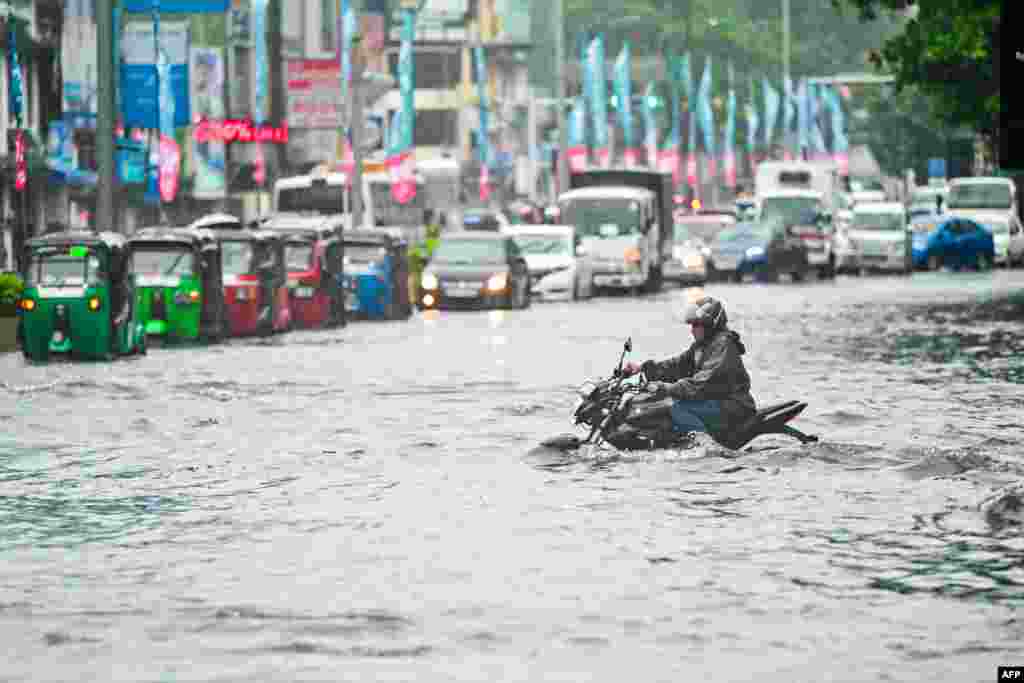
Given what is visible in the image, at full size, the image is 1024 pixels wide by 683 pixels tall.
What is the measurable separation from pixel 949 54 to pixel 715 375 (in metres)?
31.2

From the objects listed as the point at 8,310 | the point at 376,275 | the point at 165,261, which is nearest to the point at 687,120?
the point at 376,275

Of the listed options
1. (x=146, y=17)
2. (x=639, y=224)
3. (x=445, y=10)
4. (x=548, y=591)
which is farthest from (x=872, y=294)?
(x=445, y=10)

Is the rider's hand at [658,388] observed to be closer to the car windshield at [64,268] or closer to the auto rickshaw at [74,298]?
the auto rickshaw at [74,298]

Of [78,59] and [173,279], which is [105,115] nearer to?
[173,279]

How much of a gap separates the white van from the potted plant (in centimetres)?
4240

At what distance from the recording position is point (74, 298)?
35250 millimetres

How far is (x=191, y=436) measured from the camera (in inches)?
918

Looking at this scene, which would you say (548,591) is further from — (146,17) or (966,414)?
(146,17)

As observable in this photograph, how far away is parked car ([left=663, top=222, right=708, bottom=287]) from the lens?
2606 inches

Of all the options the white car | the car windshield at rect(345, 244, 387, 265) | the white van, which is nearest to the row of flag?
the white van

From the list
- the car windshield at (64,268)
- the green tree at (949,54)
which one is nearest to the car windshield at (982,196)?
the green tree at (949,54)

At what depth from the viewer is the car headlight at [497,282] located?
2020 inches

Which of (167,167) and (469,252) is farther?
(167,167)

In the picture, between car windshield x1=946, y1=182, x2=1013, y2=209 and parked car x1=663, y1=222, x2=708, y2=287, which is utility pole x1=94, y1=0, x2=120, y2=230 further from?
car windshield x1=946, y1=182, x2=1013, y2=209
